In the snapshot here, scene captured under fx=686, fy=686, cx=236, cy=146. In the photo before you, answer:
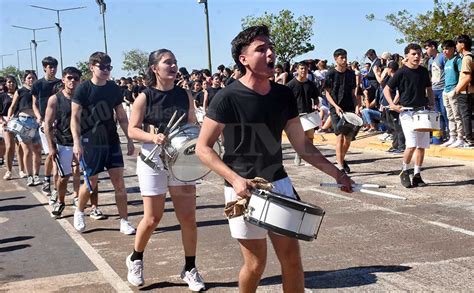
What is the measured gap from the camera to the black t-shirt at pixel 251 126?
4.03 m

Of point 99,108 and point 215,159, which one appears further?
point 99,108

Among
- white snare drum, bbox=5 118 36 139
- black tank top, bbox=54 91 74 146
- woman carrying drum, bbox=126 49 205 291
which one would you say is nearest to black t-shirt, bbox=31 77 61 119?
white snare drum, bbox=5 118 36 139

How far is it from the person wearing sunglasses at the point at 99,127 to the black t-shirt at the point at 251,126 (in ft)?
11.1

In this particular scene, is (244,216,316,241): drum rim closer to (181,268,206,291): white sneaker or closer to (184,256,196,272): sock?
(181,268,206,291): white sneaker

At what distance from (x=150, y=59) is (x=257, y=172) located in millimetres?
2061

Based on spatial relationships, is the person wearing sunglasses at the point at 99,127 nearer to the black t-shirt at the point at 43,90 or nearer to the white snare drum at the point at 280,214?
the black t-shirt at the point at 43,90

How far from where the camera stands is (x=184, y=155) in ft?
16.9

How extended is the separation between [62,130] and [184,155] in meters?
4.06

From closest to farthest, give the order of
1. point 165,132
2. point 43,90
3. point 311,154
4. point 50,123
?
point 311,154 < point 165,132 < point 50,123 < point 43,90

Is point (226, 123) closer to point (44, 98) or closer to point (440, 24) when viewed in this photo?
point (44, 98)

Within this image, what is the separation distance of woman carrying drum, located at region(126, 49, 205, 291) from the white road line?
118 millimetres

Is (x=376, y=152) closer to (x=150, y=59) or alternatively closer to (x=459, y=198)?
(x=459, y=198)

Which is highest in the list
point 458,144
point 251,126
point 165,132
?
point 251,126

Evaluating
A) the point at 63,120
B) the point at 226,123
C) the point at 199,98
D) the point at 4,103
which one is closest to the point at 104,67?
the point at 63,120
